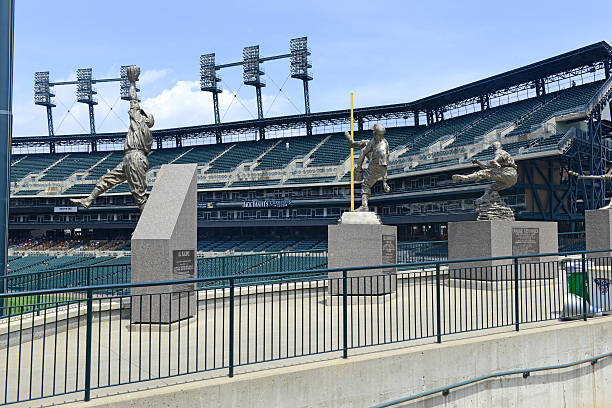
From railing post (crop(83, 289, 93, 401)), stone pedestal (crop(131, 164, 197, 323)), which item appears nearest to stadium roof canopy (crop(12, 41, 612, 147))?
stone pedestal (crop(131, 164, 197, 323))

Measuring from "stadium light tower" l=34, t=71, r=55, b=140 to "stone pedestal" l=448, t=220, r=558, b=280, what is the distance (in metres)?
79.2

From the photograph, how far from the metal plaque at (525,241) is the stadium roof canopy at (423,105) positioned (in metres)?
34.8

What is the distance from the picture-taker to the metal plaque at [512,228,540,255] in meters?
15.3

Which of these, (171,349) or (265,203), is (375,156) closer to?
(171,349)

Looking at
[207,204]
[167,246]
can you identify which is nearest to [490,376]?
[167,246]

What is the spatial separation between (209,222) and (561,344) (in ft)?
170

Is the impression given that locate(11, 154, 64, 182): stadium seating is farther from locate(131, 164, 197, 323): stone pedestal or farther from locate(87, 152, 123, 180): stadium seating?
locate(131, 164, 197, 323): stone pedestal

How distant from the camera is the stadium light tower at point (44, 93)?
8006 cm

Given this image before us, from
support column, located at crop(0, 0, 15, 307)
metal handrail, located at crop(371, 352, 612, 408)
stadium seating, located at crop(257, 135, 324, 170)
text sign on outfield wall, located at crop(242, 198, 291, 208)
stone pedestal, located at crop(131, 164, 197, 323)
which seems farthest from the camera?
stadium seating, located at crop(257, 135, 324, 170)

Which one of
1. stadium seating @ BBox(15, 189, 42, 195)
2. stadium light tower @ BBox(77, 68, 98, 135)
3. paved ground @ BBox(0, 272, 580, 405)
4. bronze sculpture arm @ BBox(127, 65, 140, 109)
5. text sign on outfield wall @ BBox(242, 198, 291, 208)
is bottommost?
paved ground @ BBox(0, 272, 580, 405)

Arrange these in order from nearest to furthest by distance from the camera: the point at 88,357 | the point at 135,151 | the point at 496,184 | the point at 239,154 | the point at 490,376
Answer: the point at 88,357, the point at 490,376, the point at 135,151, the point at 496,184, the point at 239,154

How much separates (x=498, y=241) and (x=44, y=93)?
3247 inches

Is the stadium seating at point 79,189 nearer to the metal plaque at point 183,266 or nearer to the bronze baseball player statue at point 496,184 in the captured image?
the bronze baseball player statue at point 496,184

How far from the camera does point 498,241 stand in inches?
582
